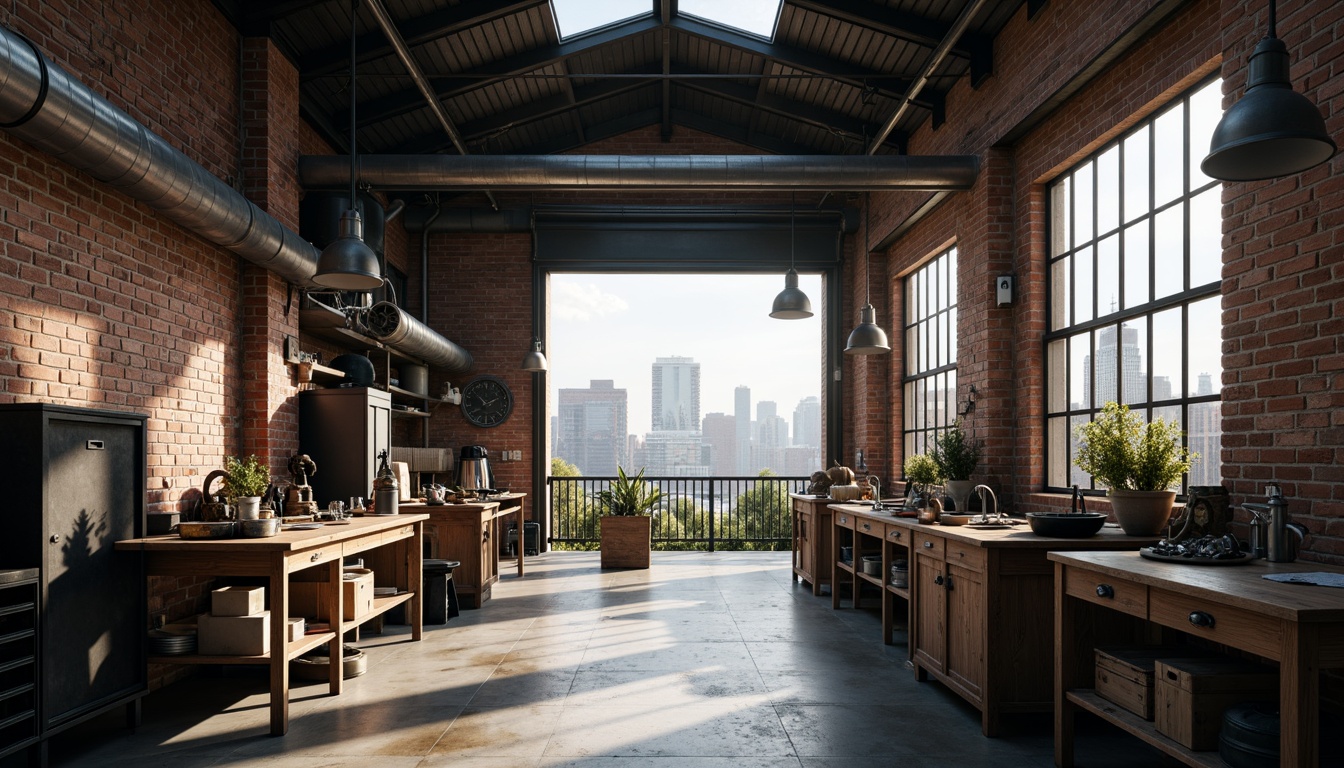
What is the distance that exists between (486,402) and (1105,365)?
24.5 ft

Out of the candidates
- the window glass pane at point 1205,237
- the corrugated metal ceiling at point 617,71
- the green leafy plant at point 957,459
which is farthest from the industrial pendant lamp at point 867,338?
the window glass pane at point 1205,237

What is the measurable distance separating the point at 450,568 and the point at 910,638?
11.6 feet

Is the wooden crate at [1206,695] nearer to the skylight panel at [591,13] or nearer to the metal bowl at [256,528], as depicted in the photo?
the metal bowl at [256,528]

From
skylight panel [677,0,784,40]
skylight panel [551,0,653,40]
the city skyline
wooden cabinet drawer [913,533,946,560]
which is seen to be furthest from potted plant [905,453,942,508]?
the city skyline

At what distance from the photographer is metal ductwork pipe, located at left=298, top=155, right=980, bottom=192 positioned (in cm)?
729

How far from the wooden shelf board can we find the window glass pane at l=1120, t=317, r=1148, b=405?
2.21m

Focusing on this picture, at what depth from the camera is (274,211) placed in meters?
6.32

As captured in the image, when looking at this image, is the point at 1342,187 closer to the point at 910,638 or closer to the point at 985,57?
the point at 910,638

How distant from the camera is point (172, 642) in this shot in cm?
421

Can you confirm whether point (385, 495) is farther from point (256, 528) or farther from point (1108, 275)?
point (1108, 275)

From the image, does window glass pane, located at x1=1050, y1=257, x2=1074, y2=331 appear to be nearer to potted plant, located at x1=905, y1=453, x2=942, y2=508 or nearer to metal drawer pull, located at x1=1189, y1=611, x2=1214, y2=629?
potted plant, located at x1=905, y1=453, x2=942, y2=508

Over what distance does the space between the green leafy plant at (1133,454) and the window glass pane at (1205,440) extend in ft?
1.24

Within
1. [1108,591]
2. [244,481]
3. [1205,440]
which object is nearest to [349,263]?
Answer: [244,481]

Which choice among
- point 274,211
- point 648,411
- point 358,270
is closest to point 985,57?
point 358,270
